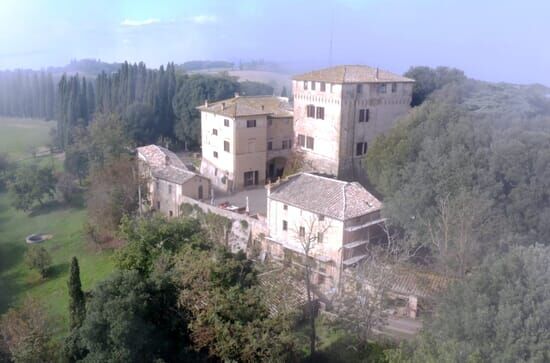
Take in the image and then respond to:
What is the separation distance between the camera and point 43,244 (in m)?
29.9

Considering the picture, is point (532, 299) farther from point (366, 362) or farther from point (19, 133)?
point (19, 133)

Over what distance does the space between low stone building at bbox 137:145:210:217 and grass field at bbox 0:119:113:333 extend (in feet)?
13.3

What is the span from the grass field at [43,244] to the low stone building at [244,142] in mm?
8339

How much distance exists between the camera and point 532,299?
12227 millimetres

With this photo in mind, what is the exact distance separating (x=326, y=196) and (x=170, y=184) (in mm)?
10380

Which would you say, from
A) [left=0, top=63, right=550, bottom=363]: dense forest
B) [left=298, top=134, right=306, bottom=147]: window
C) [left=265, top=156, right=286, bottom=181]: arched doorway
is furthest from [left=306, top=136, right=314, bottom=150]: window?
[left=0, top=63, right=550, bottom=363]: dense forest

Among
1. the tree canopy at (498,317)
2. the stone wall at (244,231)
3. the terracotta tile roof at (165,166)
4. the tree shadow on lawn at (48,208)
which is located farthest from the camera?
the tree shadow on lawn at (48,208)

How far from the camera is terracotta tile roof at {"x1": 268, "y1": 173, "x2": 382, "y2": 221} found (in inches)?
823

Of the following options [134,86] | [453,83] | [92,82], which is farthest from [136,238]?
[92,82]

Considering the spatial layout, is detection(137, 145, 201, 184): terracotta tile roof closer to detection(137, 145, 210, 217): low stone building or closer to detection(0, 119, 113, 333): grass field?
detection(137, 145, 210, 217): low stone building

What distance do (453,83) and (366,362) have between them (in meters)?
20.9

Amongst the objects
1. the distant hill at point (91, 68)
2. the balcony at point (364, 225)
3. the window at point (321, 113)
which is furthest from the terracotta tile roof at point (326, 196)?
the distant hill at point (91, 68)

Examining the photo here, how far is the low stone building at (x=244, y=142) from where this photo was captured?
3067 cm

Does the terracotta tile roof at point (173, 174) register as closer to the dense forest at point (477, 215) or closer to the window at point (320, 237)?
the window at point (320, 237)
